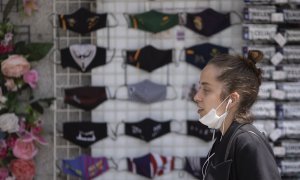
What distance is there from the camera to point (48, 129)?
4.87 meters

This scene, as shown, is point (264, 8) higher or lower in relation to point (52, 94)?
higher

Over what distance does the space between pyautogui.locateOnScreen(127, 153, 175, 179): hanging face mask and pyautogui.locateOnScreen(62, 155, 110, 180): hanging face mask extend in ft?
0.82

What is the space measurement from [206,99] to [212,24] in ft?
8.85

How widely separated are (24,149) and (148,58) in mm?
1387

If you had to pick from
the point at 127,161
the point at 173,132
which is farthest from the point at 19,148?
the point at 173,132

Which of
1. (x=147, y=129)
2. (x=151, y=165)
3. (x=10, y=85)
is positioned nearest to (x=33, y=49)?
(x=10, y=85)

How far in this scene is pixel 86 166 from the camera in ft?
15.7

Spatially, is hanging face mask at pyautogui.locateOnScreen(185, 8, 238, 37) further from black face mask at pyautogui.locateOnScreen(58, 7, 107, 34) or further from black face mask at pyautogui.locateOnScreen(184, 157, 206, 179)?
black face mask at pyautogui.locateOnScreen(184, 157, 206, 179)

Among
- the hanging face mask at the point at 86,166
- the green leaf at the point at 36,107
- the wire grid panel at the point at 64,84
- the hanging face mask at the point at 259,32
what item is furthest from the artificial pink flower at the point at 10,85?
the hanging face mask at the point at 259,32

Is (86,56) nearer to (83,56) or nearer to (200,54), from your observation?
(83,56)

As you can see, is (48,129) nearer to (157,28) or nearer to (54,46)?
(54,46)

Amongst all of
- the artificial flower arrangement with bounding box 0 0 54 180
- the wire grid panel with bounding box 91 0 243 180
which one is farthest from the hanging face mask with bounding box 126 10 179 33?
the artificial flower arrangement with bounding box 0 0 54 180

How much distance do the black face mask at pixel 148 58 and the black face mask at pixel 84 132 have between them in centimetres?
63

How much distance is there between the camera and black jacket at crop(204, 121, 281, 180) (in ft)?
6.39
